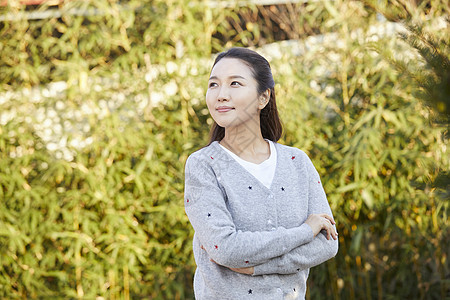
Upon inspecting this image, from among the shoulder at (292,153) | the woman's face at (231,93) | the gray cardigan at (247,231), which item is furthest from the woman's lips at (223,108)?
the shoulder at (292,153)

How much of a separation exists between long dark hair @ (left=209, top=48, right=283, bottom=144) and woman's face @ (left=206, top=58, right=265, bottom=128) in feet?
0.06

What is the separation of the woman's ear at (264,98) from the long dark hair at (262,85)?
0.01 meters

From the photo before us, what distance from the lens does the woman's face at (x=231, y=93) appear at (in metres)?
1.34

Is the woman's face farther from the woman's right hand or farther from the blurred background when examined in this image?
the blurred background

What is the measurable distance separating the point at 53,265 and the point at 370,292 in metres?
1.88

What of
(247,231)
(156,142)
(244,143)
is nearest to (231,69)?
(244,143)

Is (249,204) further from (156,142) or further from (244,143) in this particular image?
(156,142)

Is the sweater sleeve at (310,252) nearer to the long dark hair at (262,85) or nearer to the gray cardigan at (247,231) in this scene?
the gray cardigan at (247,231)

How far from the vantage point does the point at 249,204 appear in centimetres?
131

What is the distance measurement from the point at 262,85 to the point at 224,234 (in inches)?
16.6

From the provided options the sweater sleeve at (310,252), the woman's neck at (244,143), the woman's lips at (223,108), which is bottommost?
the sweater sleeve at (310,252)

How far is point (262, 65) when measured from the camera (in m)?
1.40

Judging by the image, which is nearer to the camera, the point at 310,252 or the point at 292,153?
the point at 310,252

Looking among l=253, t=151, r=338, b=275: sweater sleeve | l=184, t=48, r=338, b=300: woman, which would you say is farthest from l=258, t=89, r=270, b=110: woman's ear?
l=253, t=151, r=338, b=275: sweater sleeve
